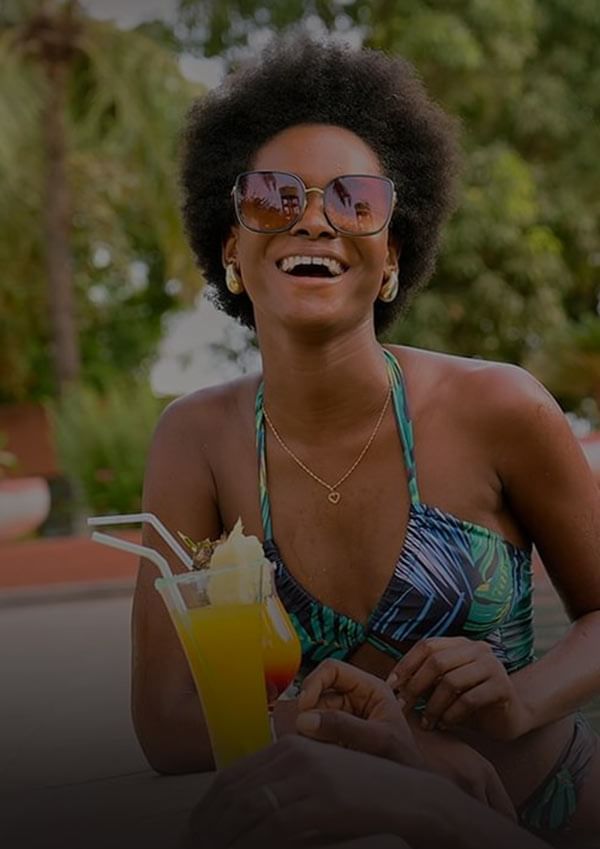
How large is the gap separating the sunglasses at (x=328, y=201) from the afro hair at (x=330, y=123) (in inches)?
5.3

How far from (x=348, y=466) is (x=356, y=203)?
12.5 inches

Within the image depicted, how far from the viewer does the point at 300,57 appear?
2004mm

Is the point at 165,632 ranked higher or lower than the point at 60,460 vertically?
higher

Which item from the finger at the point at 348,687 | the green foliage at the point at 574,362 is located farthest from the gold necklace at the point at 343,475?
the green foliage at the point at 574,362

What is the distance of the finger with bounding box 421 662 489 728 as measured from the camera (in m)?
1.45

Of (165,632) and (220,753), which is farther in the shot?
(165,632)

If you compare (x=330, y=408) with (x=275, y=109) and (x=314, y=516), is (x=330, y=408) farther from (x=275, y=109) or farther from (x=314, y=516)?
(x=275, y=109)

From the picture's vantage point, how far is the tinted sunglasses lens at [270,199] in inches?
68.2

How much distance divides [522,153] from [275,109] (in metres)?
19.1

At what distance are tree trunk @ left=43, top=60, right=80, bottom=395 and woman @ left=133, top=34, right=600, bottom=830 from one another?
13346mm

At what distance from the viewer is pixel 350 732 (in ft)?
4.26

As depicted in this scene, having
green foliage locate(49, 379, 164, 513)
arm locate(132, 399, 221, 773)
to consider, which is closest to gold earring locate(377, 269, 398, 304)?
arm locate(132, 399, 221, 773)

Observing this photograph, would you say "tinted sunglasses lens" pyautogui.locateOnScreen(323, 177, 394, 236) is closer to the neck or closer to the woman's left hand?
the neck

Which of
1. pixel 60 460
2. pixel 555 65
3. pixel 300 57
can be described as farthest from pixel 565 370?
pixel 300 57
